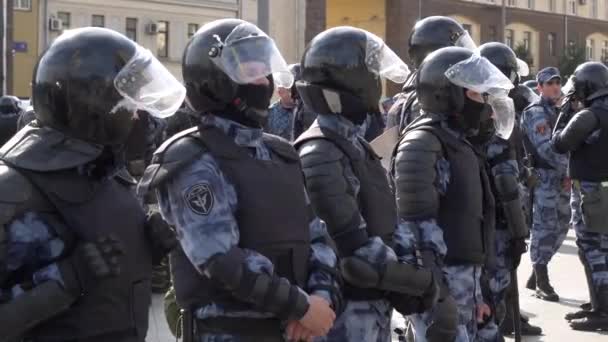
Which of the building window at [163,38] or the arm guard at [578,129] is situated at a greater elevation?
the arm guard at [578,129]

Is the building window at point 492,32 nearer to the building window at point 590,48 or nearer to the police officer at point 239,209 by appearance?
the building window at point 590,48

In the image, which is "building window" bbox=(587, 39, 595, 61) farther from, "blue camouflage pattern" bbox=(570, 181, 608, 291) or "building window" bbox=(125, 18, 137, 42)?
"blue camouflage pattern" bbox=(570, 181, 608, 291)

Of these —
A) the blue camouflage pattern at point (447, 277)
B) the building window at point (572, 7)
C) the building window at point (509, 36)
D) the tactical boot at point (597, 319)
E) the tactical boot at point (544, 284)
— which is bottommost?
the building window at point (509, 36)

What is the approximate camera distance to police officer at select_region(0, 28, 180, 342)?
295 centimetres

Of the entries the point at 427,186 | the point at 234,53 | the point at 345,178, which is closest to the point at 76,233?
the point at 234,53

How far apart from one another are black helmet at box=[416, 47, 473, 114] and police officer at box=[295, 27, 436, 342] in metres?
0.67

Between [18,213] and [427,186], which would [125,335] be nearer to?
[18,213]

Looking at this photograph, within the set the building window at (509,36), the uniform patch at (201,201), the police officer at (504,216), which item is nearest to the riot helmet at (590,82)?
the police officer at (504,216)

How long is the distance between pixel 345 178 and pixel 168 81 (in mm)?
849

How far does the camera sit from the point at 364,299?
399 centimetres

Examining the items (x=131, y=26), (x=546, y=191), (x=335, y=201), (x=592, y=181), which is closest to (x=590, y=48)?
(x=131, y=26)

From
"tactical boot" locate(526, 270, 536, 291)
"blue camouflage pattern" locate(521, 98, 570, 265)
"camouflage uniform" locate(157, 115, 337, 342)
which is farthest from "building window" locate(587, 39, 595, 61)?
"camouflage uniform" locate(157, 115, 337, 342)

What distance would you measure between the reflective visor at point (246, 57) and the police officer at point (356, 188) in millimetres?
516

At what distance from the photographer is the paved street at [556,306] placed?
7.62 meters
